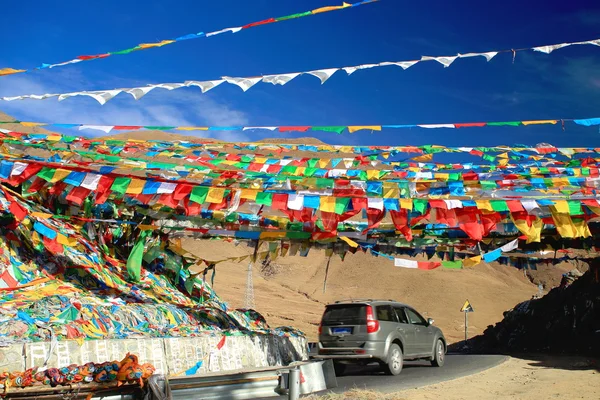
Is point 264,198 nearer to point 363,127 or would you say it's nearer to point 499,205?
point 363,127

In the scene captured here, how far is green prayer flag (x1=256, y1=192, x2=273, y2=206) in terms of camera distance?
995 cm

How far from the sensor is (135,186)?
1048 centimetres

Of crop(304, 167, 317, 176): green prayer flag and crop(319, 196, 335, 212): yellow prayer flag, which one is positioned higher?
crop(304, 167, 317, 176): green prayer flag

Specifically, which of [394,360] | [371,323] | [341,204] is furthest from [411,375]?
[341,204]

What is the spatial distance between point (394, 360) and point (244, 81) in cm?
769

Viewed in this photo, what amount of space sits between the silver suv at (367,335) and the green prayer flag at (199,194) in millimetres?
5104

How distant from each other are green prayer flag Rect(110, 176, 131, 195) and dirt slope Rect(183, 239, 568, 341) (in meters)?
20.5

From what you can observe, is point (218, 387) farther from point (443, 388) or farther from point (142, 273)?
point (142, 273)

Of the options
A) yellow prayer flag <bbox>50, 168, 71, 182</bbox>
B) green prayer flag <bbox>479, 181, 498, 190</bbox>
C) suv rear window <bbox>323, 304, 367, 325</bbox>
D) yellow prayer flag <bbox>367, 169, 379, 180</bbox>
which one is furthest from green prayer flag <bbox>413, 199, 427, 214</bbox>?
yellow prayer flag <bbox>50, 168, 71, 182</bbox>

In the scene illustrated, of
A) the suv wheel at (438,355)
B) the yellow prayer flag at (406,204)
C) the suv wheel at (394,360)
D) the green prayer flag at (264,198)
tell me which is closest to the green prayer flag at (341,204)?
the yellow prayer flag at (406,204)

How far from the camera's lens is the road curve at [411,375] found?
11195 millimetres

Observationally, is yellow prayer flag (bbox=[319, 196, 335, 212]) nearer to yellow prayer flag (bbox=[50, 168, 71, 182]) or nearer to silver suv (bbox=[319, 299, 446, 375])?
silver suv (bbox=[319, 299, 446, 375])

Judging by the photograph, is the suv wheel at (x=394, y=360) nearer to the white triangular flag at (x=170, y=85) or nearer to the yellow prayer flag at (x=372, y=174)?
the yellow prayer flag at (x=372, y=174)

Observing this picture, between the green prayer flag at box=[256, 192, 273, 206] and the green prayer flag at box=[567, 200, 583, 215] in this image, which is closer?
the green prayer flag at box=[567, 200, 583, 215]
